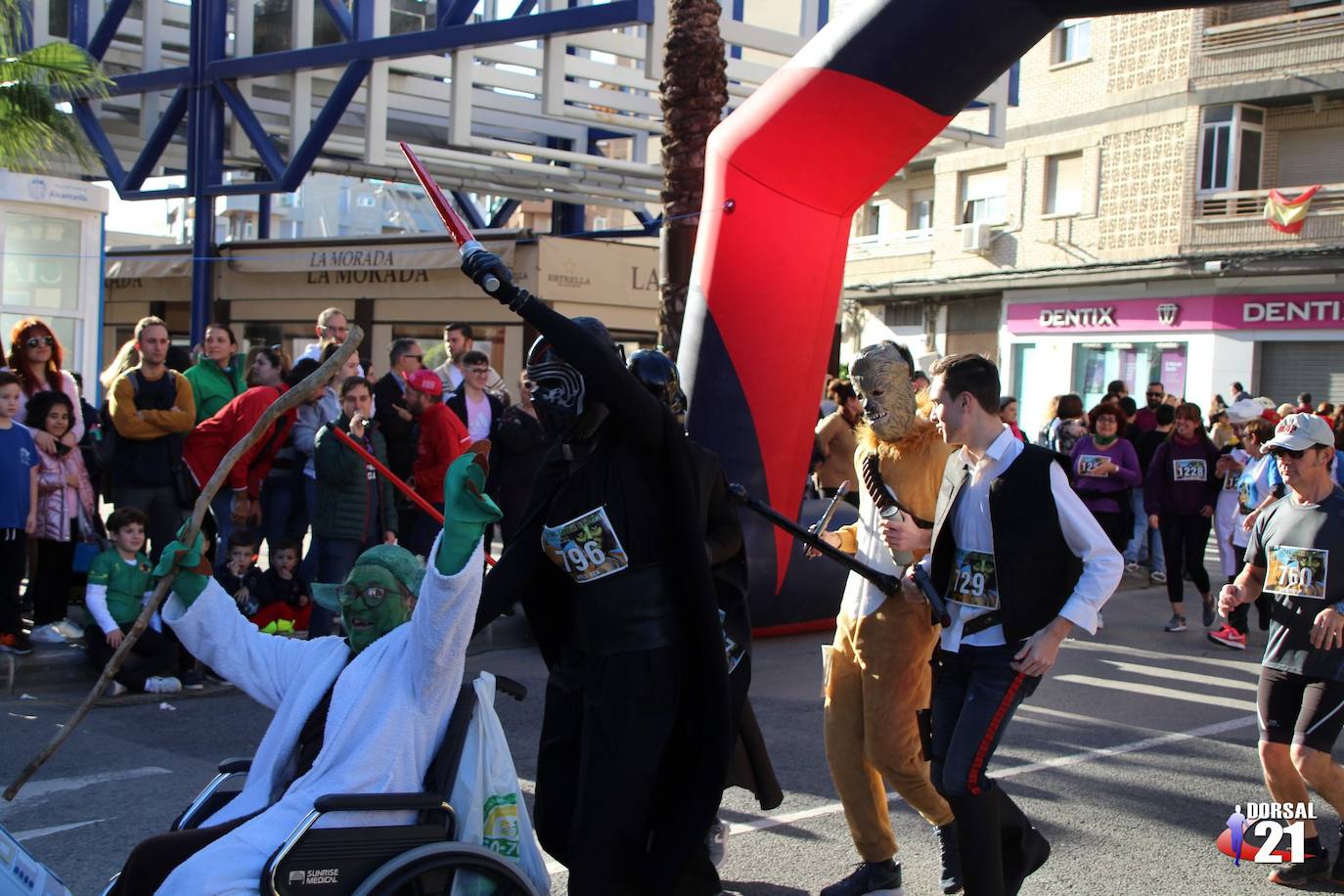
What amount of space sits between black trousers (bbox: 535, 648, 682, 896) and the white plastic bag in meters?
0.12

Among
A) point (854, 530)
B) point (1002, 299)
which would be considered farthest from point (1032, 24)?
point (1002, 299)

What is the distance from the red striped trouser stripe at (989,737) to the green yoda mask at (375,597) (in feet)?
5.50

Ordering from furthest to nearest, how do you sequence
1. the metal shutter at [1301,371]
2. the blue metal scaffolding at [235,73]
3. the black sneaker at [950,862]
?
the metal shutter at [1301,371]
the blue metal scaffolding at [235,73]
the black sneaker at [950,862]

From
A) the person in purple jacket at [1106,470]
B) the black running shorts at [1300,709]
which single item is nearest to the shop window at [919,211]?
the person in purple jacket at [1106,470]

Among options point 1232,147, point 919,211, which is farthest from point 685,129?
point 919,211

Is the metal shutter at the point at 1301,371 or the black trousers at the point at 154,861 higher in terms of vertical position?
the metal shutter at the point at 1301,371

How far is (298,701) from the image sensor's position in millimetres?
3547

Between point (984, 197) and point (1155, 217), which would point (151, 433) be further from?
point (984, 197)

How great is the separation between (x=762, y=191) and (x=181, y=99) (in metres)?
10.9

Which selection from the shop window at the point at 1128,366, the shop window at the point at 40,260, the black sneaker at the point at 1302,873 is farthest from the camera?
the shop window at the point at 1128,366

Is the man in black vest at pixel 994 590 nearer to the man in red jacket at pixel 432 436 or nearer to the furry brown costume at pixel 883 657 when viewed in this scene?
the furry brown costume at pixel 883 657

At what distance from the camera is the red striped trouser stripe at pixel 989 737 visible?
3.93m

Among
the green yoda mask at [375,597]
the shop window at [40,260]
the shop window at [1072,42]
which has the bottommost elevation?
the green yoda mask at [375,597]

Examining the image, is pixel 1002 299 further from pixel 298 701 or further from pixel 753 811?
pixel 298 701
